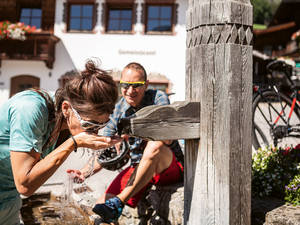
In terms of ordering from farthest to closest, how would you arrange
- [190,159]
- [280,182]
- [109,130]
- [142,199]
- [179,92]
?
1. [179,92]
2. [109,130]
3. [142,199]
4. [280,182]
5. [190,159]

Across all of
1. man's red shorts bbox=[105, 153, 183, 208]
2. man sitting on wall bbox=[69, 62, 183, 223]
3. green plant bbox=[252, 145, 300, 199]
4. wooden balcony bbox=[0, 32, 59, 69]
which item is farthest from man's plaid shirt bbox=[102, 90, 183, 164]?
wooden balcony bbox=[0, 32, 59, 69]

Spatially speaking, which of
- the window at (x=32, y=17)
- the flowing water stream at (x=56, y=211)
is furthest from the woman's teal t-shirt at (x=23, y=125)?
the window at (x=32, y=17)

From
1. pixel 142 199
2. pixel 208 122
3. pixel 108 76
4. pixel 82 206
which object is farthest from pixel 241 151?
pixel 82 206

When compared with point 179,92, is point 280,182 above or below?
below

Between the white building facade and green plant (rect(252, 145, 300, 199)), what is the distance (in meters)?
9.02

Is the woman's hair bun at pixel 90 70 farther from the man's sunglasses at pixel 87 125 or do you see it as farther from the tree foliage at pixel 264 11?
the tree foliage at pixel 264 11

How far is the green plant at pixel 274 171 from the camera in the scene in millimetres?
2367

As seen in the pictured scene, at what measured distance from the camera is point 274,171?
2.54 m

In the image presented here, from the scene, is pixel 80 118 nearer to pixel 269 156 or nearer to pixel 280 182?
pixel 280 182

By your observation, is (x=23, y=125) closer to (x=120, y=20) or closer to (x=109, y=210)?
(x=109, y=210)

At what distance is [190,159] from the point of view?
1696 mm

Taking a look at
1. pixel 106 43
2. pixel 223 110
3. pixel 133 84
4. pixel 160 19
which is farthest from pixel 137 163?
pixel 160 19

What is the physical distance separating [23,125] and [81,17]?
12.0 m

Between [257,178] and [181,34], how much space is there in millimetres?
10147
